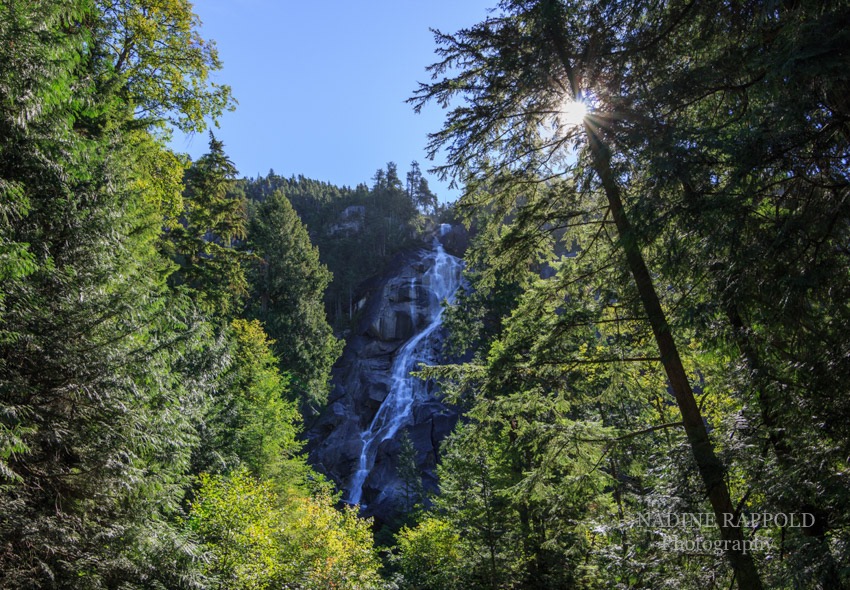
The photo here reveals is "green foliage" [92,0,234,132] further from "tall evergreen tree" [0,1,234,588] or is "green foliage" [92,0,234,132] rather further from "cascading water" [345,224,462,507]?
"cascading water" [345,224,462,507]

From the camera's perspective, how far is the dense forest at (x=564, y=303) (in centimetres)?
374

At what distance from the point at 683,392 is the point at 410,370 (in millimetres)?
35989

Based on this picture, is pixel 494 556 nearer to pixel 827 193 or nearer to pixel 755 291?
pixel 755 291

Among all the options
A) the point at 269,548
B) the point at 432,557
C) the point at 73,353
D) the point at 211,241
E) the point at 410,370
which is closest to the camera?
the point at 73,353

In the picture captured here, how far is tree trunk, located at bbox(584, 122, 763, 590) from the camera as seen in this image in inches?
179

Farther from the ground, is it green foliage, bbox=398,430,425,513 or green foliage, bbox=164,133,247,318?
green foliage, bbox=164,133,247,318

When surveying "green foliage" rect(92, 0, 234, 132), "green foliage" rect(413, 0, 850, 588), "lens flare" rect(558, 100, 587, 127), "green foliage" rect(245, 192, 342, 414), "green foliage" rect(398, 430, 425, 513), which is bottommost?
"green foliage" rect(413, 0, 850, 588)

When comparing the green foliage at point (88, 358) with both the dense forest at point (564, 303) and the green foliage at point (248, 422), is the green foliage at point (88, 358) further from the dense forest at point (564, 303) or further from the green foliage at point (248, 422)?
the green foliage at point (248, 422)

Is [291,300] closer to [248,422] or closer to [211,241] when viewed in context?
[211,241]

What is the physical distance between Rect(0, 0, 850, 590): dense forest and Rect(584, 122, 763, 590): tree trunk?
29 millimetres

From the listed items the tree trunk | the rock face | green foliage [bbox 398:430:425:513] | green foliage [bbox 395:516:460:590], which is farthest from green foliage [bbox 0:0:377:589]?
green foliage [bbox 398:430:425:513]

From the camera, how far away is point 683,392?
208 inches

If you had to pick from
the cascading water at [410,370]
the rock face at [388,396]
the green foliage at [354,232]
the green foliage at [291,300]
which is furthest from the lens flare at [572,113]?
the green foliage at [354,232]

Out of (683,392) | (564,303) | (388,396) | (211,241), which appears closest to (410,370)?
(388,396)
